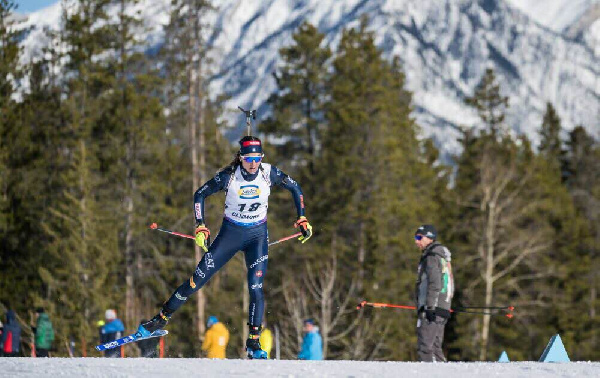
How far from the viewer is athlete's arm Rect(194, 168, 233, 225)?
9.38 m

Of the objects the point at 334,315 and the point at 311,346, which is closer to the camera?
the point at 311,346

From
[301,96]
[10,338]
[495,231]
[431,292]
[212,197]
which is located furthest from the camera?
[301,96]

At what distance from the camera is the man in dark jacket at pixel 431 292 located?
36.1ft

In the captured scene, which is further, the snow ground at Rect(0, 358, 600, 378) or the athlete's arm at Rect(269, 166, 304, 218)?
the athlete's arm at Rect(269, 166, 304, 218)

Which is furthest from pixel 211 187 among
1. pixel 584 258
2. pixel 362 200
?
pixel 584 258

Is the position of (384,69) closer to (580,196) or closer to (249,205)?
(580,196)

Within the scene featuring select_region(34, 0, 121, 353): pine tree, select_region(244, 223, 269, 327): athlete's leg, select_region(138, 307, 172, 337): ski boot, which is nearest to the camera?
select_region(244, 223, 269, 327): athlete's leg

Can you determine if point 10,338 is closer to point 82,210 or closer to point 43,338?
point 43,338

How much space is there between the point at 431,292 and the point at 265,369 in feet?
14.0

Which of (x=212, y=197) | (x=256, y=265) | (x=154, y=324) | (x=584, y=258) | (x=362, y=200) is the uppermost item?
(x=362, y=200)

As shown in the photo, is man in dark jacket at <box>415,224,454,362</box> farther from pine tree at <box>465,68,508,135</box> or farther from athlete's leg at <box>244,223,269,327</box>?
pine tree at <box>465,68,508,135</box>

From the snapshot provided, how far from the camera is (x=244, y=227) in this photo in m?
9.42

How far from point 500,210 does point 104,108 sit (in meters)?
17.1

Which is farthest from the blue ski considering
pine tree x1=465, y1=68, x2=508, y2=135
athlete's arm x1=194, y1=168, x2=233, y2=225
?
pine tree x1=465, y1=68, x2=508, y2=135
